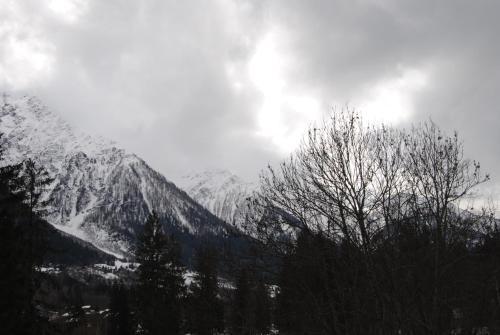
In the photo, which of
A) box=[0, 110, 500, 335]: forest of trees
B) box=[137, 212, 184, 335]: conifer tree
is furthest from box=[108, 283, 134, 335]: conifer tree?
box=[0, 110, 500, 335]: forest of trees

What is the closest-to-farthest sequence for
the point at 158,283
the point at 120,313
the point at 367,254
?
A: the point at 367,254
the point at 158,283
the point at 120,313

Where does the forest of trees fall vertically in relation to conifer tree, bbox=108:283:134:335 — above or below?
below

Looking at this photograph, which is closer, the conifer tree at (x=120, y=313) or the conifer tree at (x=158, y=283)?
Result: the conifer tree at (x=158, y=283)

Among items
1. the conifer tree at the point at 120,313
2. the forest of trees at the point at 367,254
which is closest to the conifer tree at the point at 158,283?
the conifer tree at the point at 120,313

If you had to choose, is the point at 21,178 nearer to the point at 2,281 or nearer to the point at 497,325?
the point at 2,281

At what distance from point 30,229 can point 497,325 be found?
2299cm

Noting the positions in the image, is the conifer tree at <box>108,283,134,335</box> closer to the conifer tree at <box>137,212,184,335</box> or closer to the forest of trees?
the conifer tree at <box>137,212,184,335</box>

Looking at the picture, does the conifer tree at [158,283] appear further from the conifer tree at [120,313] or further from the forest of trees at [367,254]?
the forest of trees at [367,254]

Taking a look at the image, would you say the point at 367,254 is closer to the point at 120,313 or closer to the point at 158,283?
the point at 158,283

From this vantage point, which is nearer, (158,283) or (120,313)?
(158,283)

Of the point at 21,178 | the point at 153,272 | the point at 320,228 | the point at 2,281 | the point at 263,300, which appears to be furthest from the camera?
the point at 153,272

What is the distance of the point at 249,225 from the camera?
911cm

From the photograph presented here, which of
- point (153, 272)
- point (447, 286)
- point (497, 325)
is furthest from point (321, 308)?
point (153, 272)

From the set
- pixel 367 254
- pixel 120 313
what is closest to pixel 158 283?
pixel 120 313
